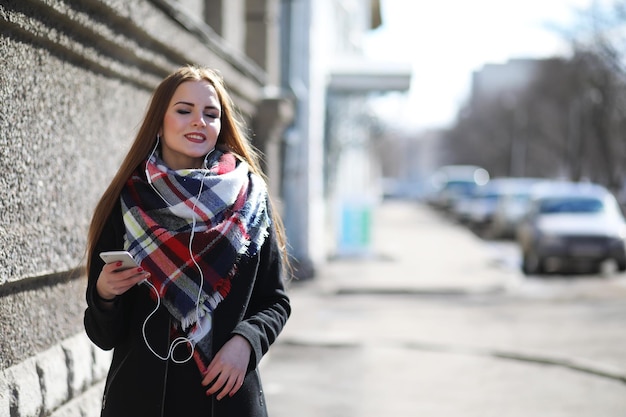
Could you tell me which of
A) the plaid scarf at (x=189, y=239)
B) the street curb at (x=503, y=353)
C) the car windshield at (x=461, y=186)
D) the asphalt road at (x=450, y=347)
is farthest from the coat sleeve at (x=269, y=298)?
the car windshield at (x=461, y=186)

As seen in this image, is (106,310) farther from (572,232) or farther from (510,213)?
(510,213)

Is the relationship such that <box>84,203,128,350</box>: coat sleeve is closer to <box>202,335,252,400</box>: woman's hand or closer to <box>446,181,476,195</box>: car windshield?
<box>202,335,252,400</box>: woman's hand

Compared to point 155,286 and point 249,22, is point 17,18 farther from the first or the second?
point 249,22

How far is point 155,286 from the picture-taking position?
274 cm

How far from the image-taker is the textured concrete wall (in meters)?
3.48

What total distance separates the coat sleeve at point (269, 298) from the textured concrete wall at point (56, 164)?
638 millimetres

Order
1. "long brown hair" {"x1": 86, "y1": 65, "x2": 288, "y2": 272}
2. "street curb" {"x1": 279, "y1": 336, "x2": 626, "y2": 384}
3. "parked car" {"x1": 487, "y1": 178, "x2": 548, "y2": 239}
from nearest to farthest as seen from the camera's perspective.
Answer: "long brown hair" {"x1": 86, "y1": 65, "x2": 288, "y2": 272} → "street curb" {"x1": 279, "y1": 336, "x2": 626, "y2": 384} → "parked car" {"x1": 487, "y1": 178, "x2": 548, "y2": 239}

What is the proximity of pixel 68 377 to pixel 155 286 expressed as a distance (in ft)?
5.11

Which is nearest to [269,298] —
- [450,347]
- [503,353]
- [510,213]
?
[503,353]

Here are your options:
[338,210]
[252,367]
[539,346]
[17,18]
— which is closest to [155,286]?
[252,367]

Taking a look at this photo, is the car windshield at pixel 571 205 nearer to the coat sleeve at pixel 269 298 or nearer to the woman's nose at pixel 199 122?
the coat sleeve at pixel 269 298

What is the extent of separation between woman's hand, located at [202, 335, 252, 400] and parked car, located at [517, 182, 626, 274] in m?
15.7

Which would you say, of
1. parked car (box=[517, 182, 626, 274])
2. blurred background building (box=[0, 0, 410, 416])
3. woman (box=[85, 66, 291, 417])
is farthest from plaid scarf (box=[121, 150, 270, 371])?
parked car (box=[517, 182, 626, 274])

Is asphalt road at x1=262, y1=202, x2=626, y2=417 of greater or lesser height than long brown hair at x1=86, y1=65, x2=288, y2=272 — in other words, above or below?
below
